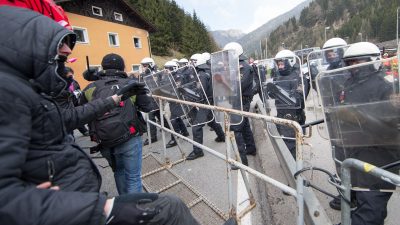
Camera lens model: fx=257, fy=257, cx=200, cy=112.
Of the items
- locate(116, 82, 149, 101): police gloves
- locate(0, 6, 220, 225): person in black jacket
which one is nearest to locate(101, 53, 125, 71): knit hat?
locate(116, 82, 149, 101): police gloves

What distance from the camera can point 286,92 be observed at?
14.6ft

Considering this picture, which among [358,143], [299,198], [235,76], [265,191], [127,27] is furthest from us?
[127,27]

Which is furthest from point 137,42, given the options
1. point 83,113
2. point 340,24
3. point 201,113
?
point 340,24

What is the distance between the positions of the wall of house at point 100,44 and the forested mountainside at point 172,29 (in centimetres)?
1165

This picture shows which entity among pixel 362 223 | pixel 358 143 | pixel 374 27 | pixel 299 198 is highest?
pixel 374 27

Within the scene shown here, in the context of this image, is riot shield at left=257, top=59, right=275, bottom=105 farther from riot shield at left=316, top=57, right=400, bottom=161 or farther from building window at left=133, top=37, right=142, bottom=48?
building window at left=133, top=37, right=142, bottom=48

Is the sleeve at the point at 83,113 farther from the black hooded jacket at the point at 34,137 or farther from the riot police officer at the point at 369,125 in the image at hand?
the riot police officer at the point at 369,125

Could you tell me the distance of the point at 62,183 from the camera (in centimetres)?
126

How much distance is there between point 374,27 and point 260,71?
3950 inches

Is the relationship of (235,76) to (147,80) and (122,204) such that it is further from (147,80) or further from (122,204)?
(122,204)

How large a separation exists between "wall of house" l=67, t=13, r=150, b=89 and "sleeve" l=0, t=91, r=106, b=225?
16.6m

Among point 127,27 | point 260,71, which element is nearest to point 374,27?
point 127,27

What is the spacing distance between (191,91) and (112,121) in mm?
2683

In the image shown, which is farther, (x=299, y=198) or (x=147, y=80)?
(x=147, y=80)
